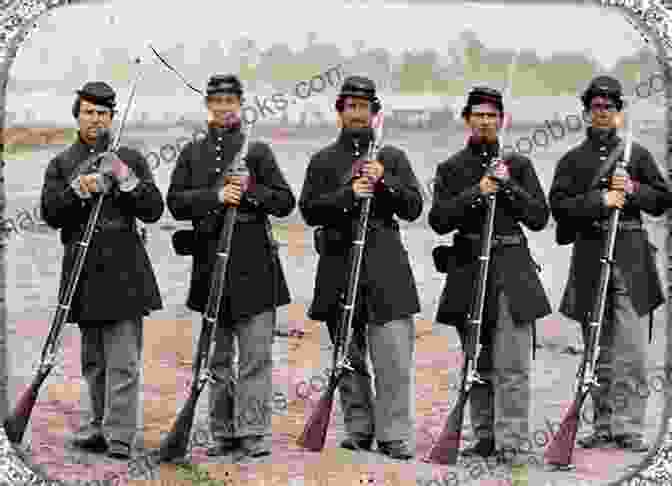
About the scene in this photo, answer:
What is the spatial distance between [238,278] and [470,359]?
1.43m

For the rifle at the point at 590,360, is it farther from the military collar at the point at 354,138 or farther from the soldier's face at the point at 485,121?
the military collar at the point at 354,138

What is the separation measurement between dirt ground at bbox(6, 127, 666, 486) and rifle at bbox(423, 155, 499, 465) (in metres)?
0.10

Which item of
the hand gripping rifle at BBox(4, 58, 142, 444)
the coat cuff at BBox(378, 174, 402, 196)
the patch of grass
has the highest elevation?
the coat cuff at BBox(378, 174, 402, 196)

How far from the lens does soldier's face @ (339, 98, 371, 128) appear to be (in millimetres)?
9297

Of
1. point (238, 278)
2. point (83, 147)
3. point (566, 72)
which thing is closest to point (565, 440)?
point (238, 278)

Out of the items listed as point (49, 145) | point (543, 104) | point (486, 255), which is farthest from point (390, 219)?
point (49, 145)

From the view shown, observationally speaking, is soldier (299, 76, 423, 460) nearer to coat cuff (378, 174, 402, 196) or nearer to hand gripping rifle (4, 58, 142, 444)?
coat cuff (378, 174, 402, 196)

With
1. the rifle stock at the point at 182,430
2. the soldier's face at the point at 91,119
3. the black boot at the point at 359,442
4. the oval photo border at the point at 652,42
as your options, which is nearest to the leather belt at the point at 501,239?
the oval photo border at the point at 652,42

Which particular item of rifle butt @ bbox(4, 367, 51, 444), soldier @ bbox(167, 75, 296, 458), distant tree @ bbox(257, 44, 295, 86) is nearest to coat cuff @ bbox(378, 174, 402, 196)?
soldier @ bbox(167, 75, 296, 458)

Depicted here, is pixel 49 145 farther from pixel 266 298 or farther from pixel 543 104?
pixel 543 104

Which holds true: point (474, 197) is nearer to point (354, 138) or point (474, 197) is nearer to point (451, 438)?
point (354, 138)

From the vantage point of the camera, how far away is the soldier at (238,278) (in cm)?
930

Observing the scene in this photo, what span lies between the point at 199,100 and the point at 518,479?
2.96 m

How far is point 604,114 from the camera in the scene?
9492 millimetres
